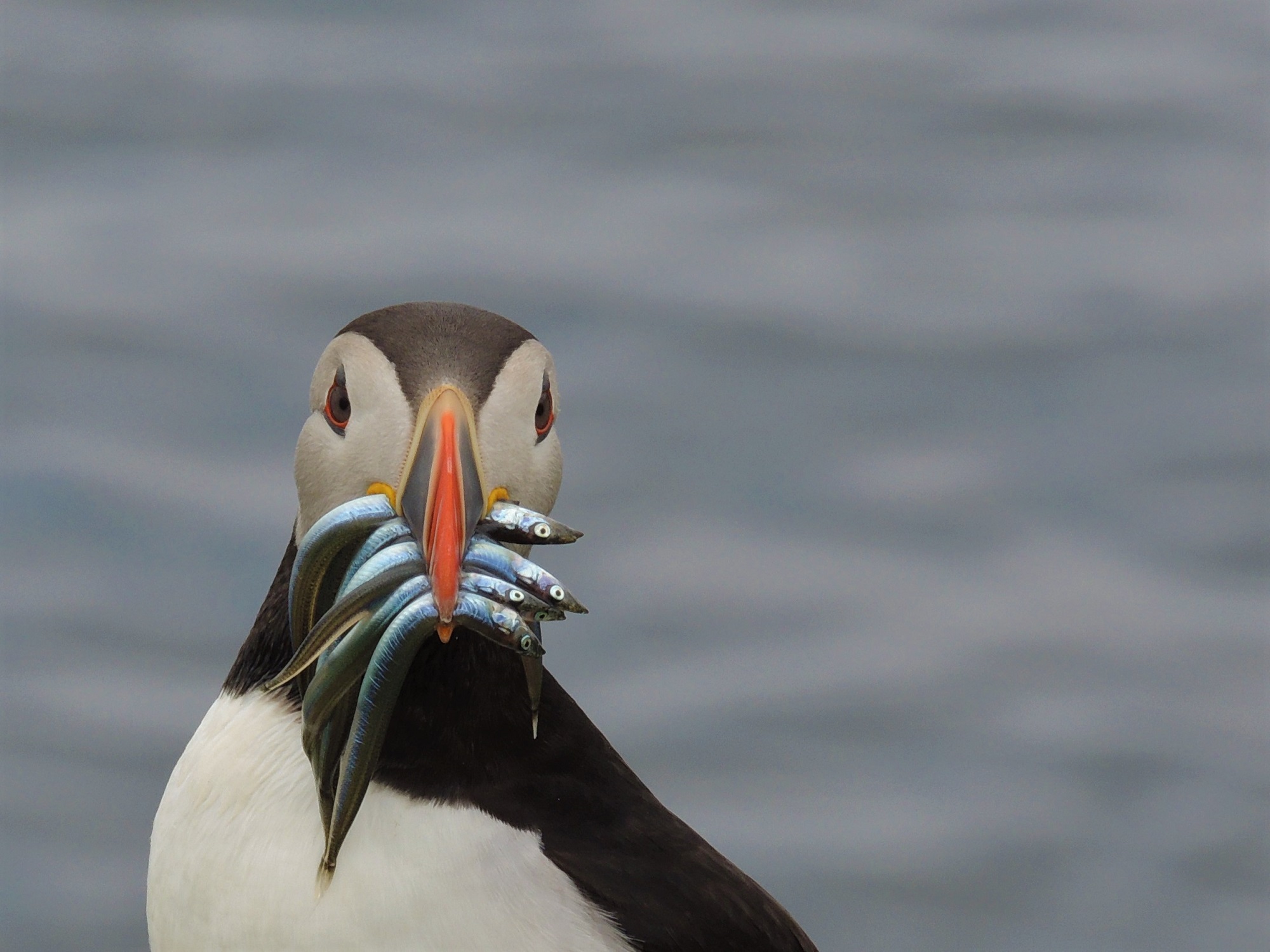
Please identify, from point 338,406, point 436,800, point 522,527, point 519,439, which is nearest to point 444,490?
point 522,527

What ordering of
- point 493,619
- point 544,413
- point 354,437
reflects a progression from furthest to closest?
1. point 544,413
2. point 354,437
3. point 493,619

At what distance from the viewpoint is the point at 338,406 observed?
3061 mm

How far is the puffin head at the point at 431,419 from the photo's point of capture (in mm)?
2787

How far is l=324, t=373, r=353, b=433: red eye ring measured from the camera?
304 centimetres

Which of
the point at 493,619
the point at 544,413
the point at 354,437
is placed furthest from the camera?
the point at 544,413

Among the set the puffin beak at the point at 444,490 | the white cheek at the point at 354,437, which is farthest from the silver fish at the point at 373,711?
the white cheek at the point at 354,437

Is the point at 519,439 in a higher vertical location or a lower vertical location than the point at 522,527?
higher

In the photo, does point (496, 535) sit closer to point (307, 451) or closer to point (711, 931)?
point (307, 451)

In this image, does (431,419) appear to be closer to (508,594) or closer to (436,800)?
(508,594)

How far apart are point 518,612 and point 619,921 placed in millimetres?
716

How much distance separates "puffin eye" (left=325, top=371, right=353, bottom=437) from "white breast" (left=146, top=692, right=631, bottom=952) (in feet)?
1.64

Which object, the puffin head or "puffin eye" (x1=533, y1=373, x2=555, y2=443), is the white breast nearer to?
the puffin head

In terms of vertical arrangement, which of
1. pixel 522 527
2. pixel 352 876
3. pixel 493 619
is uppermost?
pixel 522 527

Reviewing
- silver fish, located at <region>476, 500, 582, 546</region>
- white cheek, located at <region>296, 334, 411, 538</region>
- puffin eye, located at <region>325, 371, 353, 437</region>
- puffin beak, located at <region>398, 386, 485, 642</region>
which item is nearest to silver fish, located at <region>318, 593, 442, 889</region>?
puffin beak, located at <region>398, 386, 485, 642</region>
